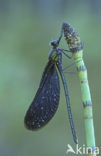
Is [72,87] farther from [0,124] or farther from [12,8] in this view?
[12,8]

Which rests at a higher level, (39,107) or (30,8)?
(30,8)

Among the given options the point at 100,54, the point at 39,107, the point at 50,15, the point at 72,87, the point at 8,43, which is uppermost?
the point at 50,15

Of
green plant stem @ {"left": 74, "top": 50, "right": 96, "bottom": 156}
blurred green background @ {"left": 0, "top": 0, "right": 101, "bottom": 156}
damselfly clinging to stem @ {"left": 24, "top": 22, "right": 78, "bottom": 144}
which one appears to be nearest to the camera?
green plant stem @ {"left": 74, "top": 50, "right": 96, "bottom": 156}

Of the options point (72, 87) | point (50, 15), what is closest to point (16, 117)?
point (72, 87)

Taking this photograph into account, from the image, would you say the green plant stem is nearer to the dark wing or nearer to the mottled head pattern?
the mottled head pattern

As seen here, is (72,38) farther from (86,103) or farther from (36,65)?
(36,65)

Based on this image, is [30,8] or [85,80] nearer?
[85,80]

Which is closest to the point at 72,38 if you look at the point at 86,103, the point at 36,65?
the point at 86,103

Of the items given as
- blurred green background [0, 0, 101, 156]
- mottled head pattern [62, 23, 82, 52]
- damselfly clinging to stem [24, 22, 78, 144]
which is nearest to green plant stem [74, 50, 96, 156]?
mottled head pattern [62, 23, 82, 52]
